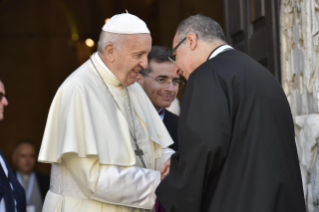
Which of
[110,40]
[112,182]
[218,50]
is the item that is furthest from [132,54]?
[112,182]

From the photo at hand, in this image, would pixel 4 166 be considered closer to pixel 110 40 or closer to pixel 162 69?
pixel 110 40

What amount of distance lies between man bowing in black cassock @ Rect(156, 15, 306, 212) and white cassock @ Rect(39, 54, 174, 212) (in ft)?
1.51

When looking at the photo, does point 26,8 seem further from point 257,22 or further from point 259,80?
point 259,80

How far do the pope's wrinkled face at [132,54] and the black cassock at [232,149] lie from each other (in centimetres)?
78

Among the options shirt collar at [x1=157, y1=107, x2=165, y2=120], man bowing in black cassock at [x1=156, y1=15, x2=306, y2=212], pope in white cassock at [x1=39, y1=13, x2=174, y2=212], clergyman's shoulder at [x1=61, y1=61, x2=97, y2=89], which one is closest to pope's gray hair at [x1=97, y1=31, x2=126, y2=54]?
pope in white cassock at [x1=39, y1=13, x2=174, y2=212]

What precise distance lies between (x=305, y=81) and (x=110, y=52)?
4.14 ft

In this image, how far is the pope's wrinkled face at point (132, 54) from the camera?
293 cm

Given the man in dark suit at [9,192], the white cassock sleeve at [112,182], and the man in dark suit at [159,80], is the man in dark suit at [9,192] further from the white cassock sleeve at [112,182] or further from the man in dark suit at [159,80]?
the man in dark suit at [159,80]

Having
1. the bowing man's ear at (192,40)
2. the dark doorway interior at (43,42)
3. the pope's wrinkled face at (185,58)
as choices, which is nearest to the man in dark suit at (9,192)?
the pope's wrinkled face at (185,58)

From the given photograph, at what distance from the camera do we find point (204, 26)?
2.47 meters

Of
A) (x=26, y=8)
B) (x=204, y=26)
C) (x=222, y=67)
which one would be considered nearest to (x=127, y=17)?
(x=204, y=26)

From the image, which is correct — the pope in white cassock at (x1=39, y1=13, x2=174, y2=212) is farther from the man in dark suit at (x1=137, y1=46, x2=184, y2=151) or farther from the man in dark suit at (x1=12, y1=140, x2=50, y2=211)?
the man in dark suit at (x1=12, y1=140, x2=50, y2=211)

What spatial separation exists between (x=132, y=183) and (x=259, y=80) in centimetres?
96

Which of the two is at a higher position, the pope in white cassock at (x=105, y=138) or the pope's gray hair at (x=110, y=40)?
the pope's gray hair at (x=110, y=40)
